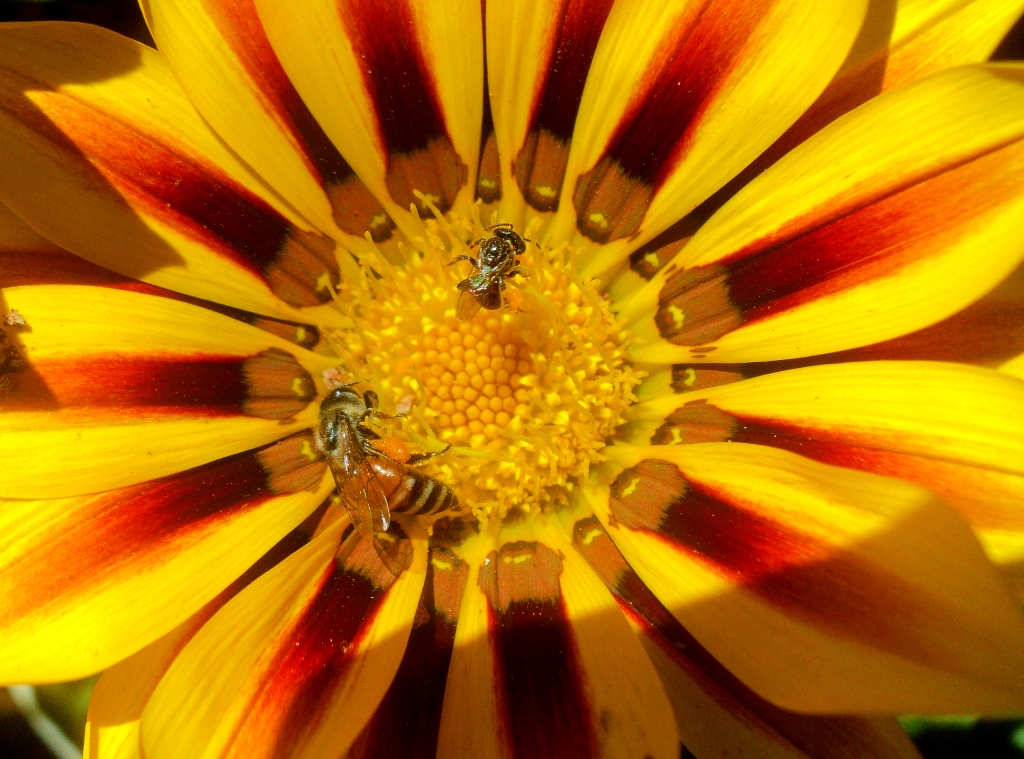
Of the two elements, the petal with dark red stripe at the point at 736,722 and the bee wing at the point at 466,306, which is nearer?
the petal with dark red stripe at the point at 736,722

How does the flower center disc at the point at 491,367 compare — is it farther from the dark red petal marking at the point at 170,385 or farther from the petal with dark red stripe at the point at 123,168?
the petal with dark red stripe at the point at 123,168

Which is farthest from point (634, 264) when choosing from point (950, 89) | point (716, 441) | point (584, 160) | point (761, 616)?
point (761, 616)

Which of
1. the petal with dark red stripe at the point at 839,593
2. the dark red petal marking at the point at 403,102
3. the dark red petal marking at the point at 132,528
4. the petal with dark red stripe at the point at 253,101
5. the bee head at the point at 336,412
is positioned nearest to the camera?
the petal with dark red stripe at the point at 839,593

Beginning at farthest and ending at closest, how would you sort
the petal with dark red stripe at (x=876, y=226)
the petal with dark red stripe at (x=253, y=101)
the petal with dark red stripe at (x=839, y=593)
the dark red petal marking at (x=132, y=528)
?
1. the petal with dark red stripe at (x=253, y=101)
2. the dark red petal marking at (x=132, y=528)
3. the petal with dark red stripe at (x=876, y=226)
4. the petal with dark red stripe at (x=839, y=593)

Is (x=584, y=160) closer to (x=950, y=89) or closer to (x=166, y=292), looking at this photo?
(x=950, y=89)

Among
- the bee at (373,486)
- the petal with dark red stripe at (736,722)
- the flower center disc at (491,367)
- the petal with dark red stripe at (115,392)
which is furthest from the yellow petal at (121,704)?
the petal with dark red stripe at (736,722)

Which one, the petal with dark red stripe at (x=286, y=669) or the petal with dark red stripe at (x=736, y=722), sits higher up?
the petal with dark red stripe at (x=286, y=669)

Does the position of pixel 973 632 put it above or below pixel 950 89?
below
